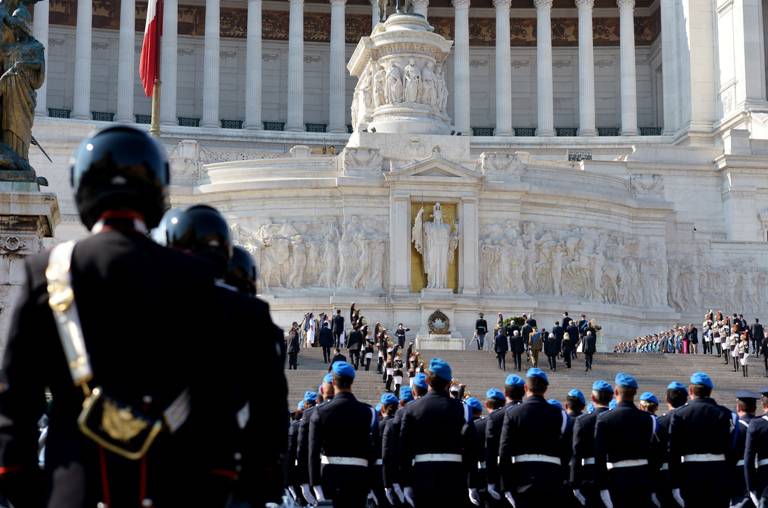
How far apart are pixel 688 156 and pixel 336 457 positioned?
5064cm

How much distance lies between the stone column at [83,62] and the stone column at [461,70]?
20.3m

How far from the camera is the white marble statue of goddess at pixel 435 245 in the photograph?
42.8 metres

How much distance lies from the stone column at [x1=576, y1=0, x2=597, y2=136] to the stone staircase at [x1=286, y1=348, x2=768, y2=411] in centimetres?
3565

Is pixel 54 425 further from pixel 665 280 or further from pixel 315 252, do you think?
pixel 665 280

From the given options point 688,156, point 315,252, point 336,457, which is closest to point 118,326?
point 336,457

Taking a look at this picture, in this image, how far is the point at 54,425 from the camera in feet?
14.8

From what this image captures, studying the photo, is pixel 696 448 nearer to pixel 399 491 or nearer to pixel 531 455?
pixel 531 455

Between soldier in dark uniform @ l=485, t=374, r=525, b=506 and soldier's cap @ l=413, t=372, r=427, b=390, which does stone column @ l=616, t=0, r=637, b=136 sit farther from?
soldier in dark uniform @ l=485, t=374, r=525, b=506

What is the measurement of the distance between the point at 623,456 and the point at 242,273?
5.15 meters

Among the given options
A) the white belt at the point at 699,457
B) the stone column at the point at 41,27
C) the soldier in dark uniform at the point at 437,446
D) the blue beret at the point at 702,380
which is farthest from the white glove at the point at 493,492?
the stone column at the point at 41,27

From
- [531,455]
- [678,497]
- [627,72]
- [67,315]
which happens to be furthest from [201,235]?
[627,72]

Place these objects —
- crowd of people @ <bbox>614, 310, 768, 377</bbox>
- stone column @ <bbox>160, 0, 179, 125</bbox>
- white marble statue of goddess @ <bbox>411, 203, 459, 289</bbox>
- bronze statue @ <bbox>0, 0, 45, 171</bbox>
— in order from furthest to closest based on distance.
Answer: stone column @ <bbox>160, 0, 179, 125</bbox>
white marble statue of goddess @ <bbox>411, 203, 459, 289</bbox>
crowd of people @ <bbox>614, 310, 768, 377</bbox>
bronze statue @ <bbox>0, 0, 45, 171</bbox>

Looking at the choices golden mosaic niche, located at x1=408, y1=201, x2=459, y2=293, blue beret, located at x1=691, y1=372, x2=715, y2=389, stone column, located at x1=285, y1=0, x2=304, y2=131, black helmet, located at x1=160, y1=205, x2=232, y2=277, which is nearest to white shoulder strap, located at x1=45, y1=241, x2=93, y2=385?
black helmet, located at x1=160, y1=205, x2=232, y2=277

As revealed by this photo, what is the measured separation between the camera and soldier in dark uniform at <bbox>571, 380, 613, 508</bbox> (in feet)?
35.1
